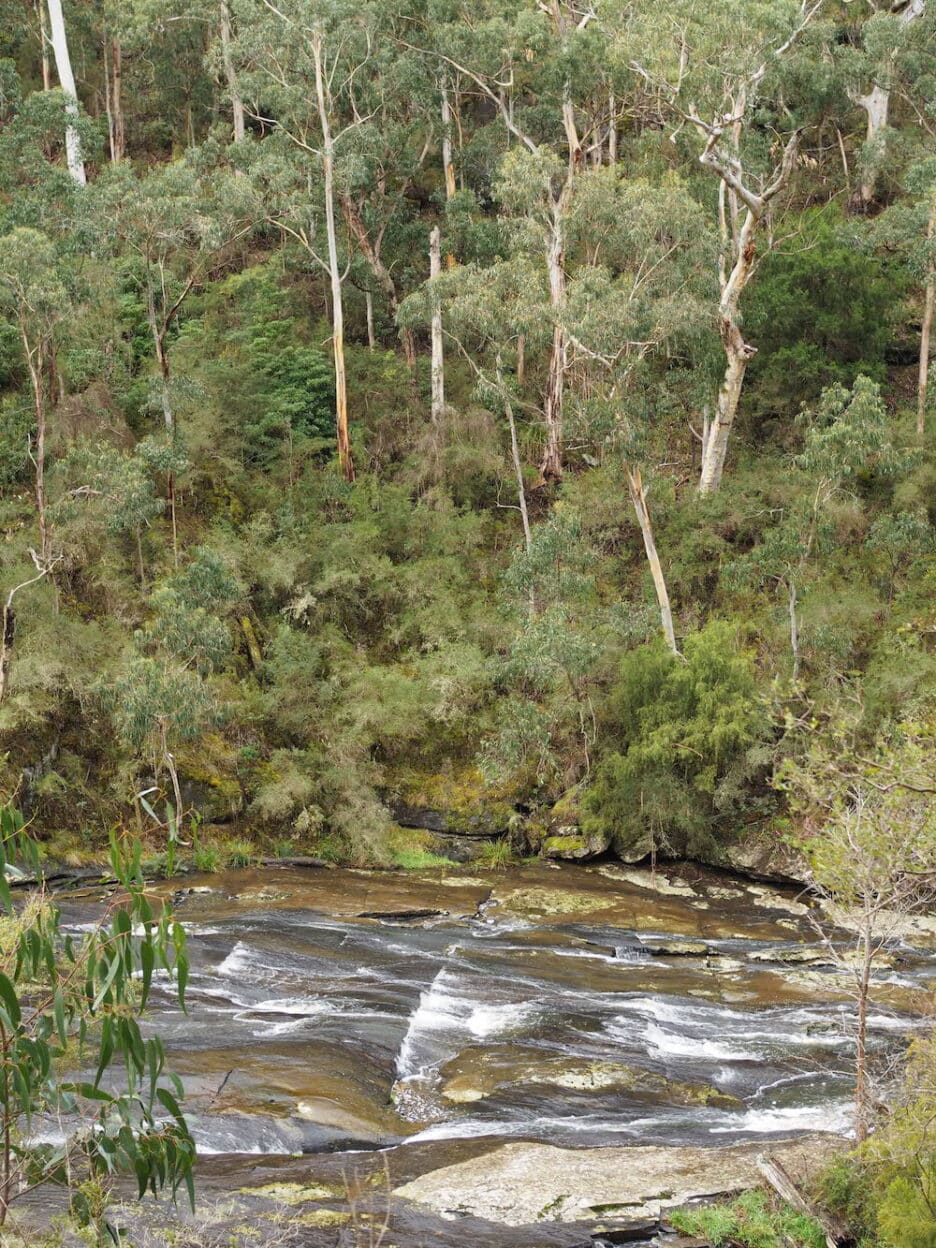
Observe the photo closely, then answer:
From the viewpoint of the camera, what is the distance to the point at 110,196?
29.5m

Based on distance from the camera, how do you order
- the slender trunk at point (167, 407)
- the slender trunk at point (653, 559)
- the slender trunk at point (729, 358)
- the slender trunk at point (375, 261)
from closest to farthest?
the slender trunk at point (653, 559) < the slender trunk at point (167, 407) < the slender trunk at point (729, 358) < the slender trunk at point (375, 261)

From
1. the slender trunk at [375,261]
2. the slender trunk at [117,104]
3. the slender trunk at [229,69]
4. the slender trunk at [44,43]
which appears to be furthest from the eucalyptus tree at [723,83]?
the slender trunk at [44,43]

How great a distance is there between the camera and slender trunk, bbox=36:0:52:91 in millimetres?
46375

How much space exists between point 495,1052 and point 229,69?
36.9 metres

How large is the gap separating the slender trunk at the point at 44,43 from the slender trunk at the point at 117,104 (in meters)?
2.59

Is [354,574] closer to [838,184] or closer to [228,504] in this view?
[228,504]

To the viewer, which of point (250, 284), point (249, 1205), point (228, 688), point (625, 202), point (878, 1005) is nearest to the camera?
point (249, 1205)

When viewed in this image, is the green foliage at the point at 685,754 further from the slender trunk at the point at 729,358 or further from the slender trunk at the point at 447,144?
the slender trunk at the point at 447,144

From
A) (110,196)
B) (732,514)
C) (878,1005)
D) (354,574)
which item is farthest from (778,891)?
(110,196)

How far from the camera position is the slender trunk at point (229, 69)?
4031cm

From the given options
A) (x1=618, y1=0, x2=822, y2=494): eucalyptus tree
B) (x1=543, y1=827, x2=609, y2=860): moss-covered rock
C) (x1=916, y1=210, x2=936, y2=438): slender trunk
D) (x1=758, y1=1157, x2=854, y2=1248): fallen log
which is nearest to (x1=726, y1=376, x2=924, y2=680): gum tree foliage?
(x1=916, y1=210, x2=936, y2=438): slender trunk

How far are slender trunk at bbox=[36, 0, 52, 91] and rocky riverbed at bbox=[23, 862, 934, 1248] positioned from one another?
37429 millimetres

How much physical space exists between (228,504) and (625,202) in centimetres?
1349

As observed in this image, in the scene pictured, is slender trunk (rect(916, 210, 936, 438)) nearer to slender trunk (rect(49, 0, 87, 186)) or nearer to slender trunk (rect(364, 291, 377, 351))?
slender trunk (rect(364, 291, 377, 351))
